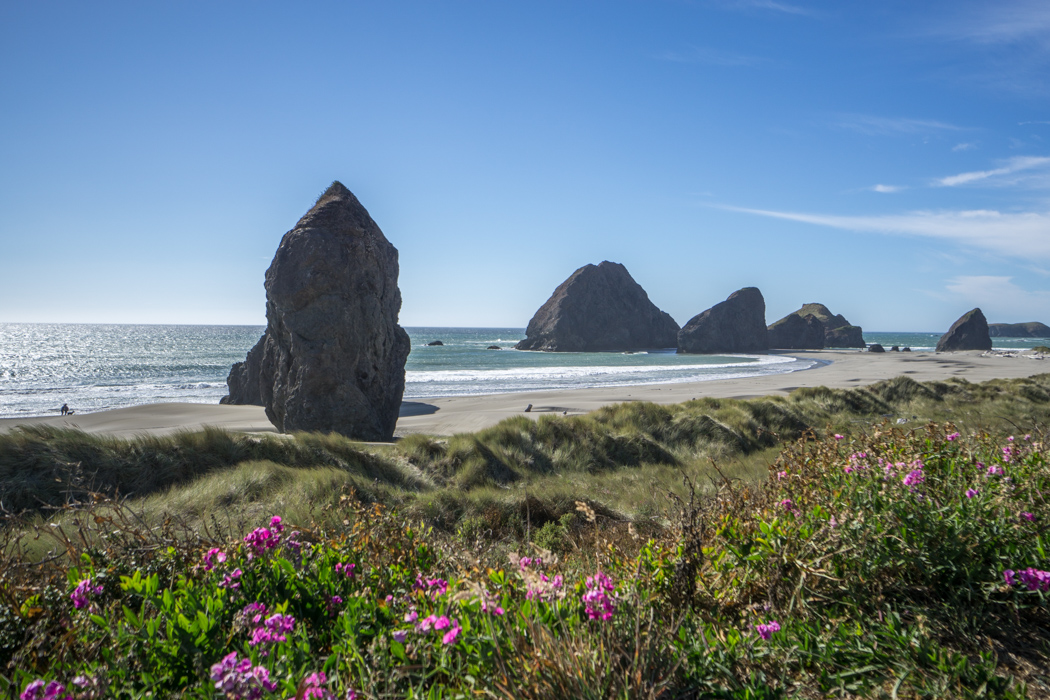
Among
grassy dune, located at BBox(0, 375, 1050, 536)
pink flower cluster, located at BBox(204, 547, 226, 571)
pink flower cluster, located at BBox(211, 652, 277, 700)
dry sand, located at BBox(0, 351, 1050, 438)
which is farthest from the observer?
dry sand, located at BBox(0, 351, 1050, 438)

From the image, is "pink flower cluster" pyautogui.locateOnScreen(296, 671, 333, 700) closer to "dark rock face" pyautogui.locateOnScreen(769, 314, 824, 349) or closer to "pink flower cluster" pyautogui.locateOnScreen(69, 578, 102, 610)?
"pink flower cluster" pyautogui.locateOnScreen(69, 578, 102, 610)

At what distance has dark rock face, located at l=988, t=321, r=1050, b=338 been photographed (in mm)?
175000

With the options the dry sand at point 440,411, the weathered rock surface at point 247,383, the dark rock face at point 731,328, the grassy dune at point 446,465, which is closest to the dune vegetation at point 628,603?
the grassy dune at point 446,465

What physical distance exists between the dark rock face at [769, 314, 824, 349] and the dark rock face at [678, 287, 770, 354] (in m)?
8.54

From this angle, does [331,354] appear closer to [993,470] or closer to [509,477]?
[509,477]

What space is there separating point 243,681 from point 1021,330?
789 ft

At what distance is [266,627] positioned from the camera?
211 centimetres

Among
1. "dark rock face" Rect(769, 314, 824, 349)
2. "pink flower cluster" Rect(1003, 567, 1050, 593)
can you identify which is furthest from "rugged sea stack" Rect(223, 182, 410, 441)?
"dark rock face" Rect(769, 314, 824, 349)

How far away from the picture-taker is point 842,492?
3.19m

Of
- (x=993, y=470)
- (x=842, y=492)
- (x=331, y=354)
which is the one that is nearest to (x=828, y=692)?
(x=842, y=492)

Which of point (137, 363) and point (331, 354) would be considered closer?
point (331, 354)

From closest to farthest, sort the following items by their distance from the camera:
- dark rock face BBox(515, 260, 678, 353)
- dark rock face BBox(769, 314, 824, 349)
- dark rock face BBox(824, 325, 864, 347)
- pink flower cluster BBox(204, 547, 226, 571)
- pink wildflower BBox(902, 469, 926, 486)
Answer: pink flower cluster BBox(204, 547, 226, 571) < pink wildflower BBox(902, 469, 926, 486) < dark rock face BBox(769, 314, 824, 349) < dark rock face BBox(515, 260, 678, 353) < dark rock face BBox(824, 325, 864, 347)

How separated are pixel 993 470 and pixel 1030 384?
23.3m

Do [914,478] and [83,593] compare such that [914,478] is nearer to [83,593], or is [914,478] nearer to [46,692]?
[46,692]
